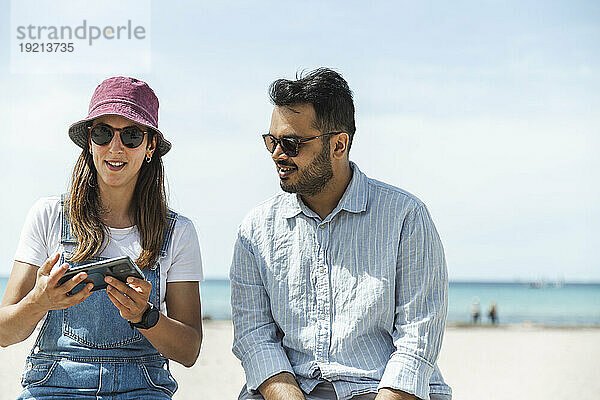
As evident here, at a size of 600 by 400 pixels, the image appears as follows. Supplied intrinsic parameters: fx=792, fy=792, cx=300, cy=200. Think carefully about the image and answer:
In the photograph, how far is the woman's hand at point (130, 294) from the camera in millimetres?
3014

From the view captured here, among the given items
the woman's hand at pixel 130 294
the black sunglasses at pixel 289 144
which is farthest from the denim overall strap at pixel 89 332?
the black sunglasses at pixel 289 144

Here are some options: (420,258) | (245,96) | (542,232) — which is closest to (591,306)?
(542,232)

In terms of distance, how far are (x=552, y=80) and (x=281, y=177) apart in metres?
41.3

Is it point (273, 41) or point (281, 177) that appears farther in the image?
point (273, 41)

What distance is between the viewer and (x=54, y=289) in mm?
2951

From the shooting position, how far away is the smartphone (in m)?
2.90

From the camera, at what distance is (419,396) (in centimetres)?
327

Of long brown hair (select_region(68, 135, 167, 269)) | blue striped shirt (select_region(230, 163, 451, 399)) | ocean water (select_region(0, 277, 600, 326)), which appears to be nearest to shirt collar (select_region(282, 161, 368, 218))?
blue striped shirt (select_region(230, 163, 451, 399))

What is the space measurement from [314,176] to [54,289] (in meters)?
1.20

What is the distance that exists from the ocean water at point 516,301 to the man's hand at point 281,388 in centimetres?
2780

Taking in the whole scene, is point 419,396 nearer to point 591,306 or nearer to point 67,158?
point 67,158

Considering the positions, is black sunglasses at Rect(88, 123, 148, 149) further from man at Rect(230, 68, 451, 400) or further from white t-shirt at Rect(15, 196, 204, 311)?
man at Rect(230, 68, 451, 400)

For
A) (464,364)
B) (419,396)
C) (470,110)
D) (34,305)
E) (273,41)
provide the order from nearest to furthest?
(34,305), (419,396), (464,364), (273,41), (470,110)

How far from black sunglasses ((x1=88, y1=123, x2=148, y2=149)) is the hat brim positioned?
4 cm
